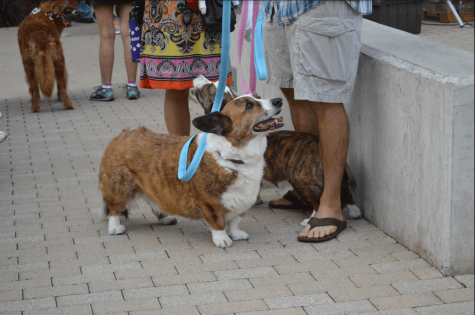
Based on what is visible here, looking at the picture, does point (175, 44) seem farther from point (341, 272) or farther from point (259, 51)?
point (341, 272)

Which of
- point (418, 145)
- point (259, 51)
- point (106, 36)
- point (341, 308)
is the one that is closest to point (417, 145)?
point (418, 145)

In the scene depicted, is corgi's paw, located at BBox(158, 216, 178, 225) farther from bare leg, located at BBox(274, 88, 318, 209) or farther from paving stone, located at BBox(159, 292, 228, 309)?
paving stone, located at BBox(159, 292, 228, 309)

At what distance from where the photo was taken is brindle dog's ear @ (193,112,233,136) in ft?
11.6

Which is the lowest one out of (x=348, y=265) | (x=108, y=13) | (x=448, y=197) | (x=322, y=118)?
(x=348, y=265)

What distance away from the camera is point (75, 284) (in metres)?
3.33

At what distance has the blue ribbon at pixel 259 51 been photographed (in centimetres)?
375

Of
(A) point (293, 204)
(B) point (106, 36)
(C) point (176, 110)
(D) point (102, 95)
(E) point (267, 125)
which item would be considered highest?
(B) point (106, 36)

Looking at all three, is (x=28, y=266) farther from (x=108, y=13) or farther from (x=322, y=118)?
(x=108, y=13)

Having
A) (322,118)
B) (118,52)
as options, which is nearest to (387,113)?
(322,118)

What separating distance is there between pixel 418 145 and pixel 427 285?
0.75 meters

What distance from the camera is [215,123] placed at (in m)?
3.60

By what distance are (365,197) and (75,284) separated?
6.26 feet

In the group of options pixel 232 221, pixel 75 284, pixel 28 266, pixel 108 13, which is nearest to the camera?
pixel 75 284

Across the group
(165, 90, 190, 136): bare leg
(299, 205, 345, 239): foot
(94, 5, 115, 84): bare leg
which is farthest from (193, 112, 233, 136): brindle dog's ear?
(94, 5, 115, 84): bare leg
